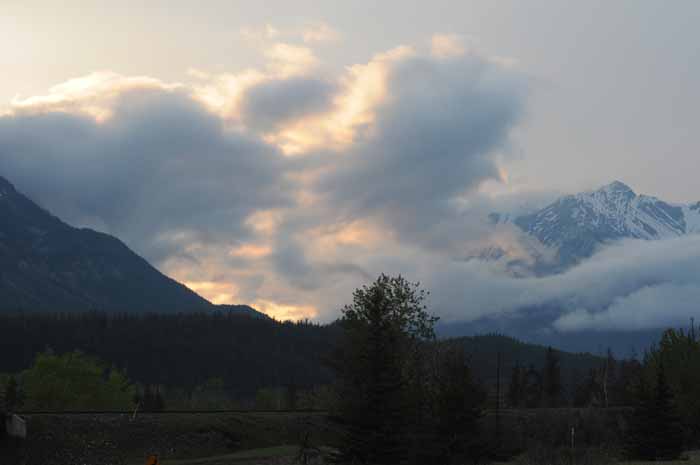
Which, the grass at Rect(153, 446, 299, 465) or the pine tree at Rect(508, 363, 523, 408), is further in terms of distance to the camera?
the pine tree at Rect(508, 363, 523, 408)

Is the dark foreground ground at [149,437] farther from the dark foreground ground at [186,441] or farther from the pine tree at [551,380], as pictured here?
the pine tree at [551,380]

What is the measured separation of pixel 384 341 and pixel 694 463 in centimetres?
1730

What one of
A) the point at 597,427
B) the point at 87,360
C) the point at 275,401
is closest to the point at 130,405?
the point at 87,360

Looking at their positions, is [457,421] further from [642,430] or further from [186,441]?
[186,441]

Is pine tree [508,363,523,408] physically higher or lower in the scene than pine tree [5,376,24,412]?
higher

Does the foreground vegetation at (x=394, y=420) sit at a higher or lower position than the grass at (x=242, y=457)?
higher

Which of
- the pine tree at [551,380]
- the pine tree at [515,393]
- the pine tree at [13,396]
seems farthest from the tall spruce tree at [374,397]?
the pine tree at [551,380]

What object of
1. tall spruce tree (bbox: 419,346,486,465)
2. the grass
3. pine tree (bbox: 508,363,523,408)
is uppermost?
pine tree (bbox: 508,363,523,408)

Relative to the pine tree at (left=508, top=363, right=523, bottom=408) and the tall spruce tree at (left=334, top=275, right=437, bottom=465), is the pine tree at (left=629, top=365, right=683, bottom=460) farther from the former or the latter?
the pine tree at (left=508, top=363, right=523, bottom=408)

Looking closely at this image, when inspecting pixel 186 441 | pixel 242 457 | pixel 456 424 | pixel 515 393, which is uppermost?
pixel 515 393

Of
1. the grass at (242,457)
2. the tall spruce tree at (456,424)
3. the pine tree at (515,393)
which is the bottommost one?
the grass at (242,457)

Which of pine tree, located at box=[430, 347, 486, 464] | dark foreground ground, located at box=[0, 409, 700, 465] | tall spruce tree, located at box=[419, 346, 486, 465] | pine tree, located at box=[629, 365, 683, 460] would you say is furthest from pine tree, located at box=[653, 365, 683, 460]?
pine tree, located at box=[430, 347, 486, 464]

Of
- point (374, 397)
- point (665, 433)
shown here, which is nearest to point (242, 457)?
point (374, 397)

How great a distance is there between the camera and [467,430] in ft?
156
